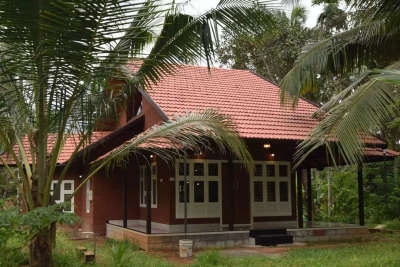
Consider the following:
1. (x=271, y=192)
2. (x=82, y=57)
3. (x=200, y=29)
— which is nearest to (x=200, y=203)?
(x=271, y=192)

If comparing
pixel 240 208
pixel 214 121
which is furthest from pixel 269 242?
pixel 214 121

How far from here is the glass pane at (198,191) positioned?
1415 centimetres

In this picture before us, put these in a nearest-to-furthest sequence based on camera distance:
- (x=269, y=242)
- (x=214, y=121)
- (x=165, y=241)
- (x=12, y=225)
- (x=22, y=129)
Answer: (x=12, y=225) < (x=22, y=129) < (x=214, y=121) < (x=165, y=241) < (x=269, y=242)

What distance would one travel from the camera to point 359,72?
34.1ft

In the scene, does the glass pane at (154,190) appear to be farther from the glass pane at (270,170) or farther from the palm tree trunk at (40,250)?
the palm tree trunk at (40,250)

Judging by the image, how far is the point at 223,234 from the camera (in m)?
12.1

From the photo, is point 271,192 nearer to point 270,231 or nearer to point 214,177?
point 214,177

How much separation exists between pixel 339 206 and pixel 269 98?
662 cm

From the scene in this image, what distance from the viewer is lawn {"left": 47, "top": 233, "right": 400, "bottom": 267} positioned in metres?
8.50

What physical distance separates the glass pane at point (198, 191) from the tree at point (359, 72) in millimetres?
4091

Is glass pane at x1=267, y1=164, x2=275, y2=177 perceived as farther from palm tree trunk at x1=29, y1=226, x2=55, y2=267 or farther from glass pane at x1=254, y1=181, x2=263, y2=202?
palm tree trunk at x1=29, y1=226, x2=55, y2=267

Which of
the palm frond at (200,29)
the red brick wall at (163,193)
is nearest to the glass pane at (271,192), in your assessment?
the red brick wall at (163,193)

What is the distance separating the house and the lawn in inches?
76.9

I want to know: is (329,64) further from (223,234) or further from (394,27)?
(223,234)
